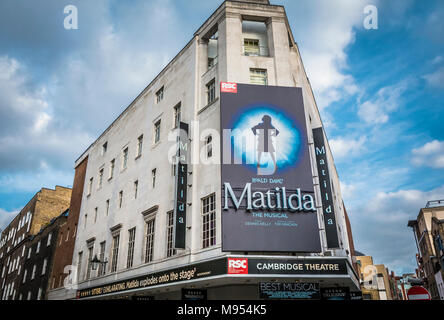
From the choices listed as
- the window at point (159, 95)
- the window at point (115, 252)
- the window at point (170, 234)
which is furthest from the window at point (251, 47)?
the window at point (115, 252)

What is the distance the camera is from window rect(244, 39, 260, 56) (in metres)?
22.1

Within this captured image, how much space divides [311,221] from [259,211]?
100 inches

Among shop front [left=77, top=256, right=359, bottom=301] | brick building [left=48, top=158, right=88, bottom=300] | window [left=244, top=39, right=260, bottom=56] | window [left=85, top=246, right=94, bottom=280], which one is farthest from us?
brick building [left=48, top=158, right=88, bottom=300]

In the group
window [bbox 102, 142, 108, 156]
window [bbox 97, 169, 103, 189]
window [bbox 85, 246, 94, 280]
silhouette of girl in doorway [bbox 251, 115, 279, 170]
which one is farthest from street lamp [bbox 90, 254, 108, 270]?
silhouette of girl in doorway [bbox 251, 115, 279, 170]

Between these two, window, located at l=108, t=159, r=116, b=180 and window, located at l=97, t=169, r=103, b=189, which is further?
window, located at l=97, t=169, r=103, b=189

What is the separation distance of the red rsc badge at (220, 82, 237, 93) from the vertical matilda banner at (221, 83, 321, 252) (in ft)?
0.19

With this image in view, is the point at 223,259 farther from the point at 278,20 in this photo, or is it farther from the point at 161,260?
the point at 278,20

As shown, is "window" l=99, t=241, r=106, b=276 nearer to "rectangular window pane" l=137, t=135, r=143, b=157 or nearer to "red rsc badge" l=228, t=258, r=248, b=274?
"rectangular window pane" l=137, t=135, r=143, b=157

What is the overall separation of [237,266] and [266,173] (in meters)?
4.85

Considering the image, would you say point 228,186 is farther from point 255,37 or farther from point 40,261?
point 40,261

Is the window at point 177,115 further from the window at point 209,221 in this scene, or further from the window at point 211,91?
the window at point 209,221
